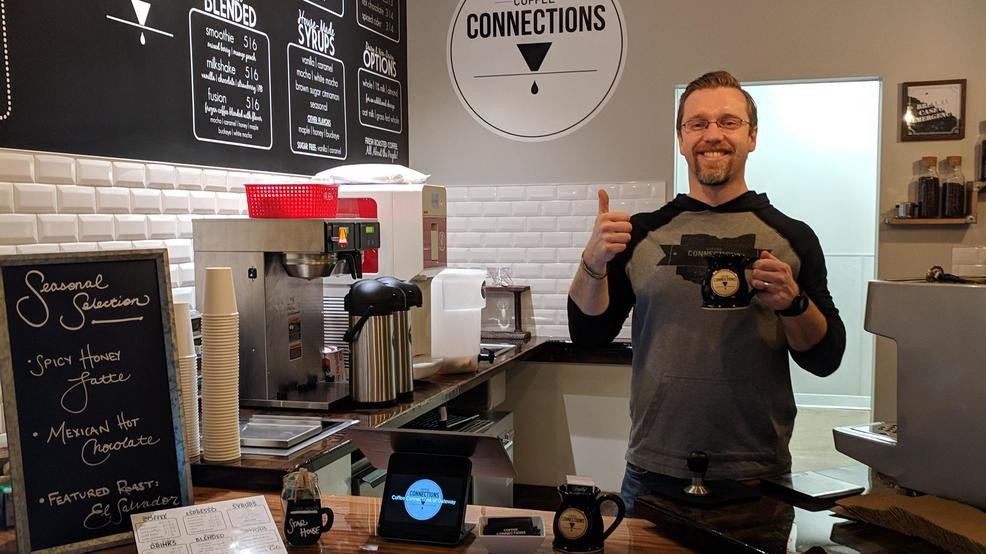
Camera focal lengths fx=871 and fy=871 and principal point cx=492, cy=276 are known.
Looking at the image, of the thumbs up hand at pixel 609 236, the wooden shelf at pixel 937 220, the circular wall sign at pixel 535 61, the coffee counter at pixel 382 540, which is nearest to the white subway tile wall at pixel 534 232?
the circular wall sign at pixel 535 61

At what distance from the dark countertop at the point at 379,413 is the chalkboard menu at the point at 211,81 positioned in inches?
40.2

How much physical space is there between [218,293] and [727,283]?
4.07 ft

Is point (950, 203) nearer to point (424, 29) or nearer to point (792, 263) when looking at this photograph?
point (792, 263)

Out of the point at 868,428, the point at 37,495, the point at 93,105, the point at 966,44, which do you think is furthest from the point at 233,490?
the point at 966,44

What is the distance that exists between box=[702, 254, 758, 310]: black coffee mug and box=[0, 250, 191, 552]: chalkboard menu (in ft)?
4.01

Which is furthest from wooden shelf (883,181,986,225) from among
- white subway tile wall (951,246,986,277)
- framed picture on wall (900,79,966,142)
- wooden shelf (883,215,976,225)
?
framed picture on wall (900,79,966,142)

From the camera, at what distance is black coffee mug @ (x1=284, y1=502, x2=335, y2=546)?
164 centimetres

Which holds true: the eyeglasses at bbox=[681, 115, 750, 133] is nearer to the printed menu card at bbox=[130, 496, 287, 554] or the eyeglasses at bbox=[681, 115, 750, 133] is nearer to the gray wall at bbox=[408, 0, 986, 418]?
the printed menu card at bbox=[130, 496, 287, 554]

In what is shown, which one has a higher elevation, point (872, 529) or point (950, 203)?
point (950, 203)

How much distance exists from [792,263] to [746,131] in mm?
378

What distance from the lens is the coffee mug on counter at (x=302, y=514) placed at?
1.65 metres

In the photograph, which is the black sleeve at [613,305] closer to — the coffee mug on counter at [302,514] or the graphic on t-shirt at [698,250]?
the graphic on t-shirt at [698,250]

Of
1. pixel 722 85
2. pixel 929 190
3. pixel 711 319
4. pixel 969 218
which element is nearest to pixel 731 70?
pixel 929 190

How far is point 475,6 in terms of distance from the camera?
15.9 ft
